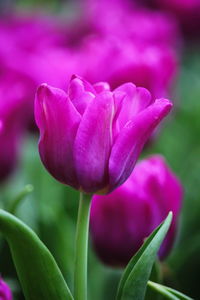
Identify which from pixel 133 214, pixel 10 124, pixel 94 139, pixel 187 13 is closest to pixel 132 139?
pixel 94 139

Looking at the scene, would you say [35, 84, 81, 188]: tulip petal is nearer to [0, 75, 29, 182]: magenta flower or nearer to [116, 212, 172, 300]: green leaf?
[116, 212, 172, 300]: green leaf

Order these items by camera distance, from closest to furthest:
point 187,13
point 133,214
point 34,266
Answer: point 34,266 < point 133,214 < point 187,13

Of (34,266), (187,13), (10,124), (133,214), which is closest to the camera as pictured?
(34,266)

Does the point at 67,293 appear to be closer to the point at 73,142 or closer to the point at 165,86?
the point at 73,142

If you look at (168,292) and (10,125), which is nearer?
(168,292)

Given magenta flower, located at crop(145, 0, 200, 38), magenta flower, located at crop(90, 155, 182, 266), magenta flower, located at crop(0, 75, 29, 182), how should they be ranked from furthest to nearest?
magenta flower, located at crop(145, 0, 200, 38)
magenta flower, located at crop(0, 75, 29, 182)
magenta flower, located at crop(90, 155, 182, 266)

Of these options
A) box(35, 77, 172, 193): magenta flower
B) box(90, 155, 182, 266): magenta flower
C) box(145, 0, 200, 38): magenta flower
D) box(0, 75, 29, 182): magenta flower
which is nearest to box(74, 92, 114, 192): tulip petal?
box(35, 77, 172, 193): magenta flower

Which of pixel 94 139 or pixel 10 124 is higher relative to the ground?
pixel 94 139

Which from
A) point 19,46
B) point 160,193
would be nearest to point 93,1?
point 19,46

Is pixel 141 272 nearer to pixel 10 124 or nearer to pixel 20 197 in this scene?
pixel 20 197
